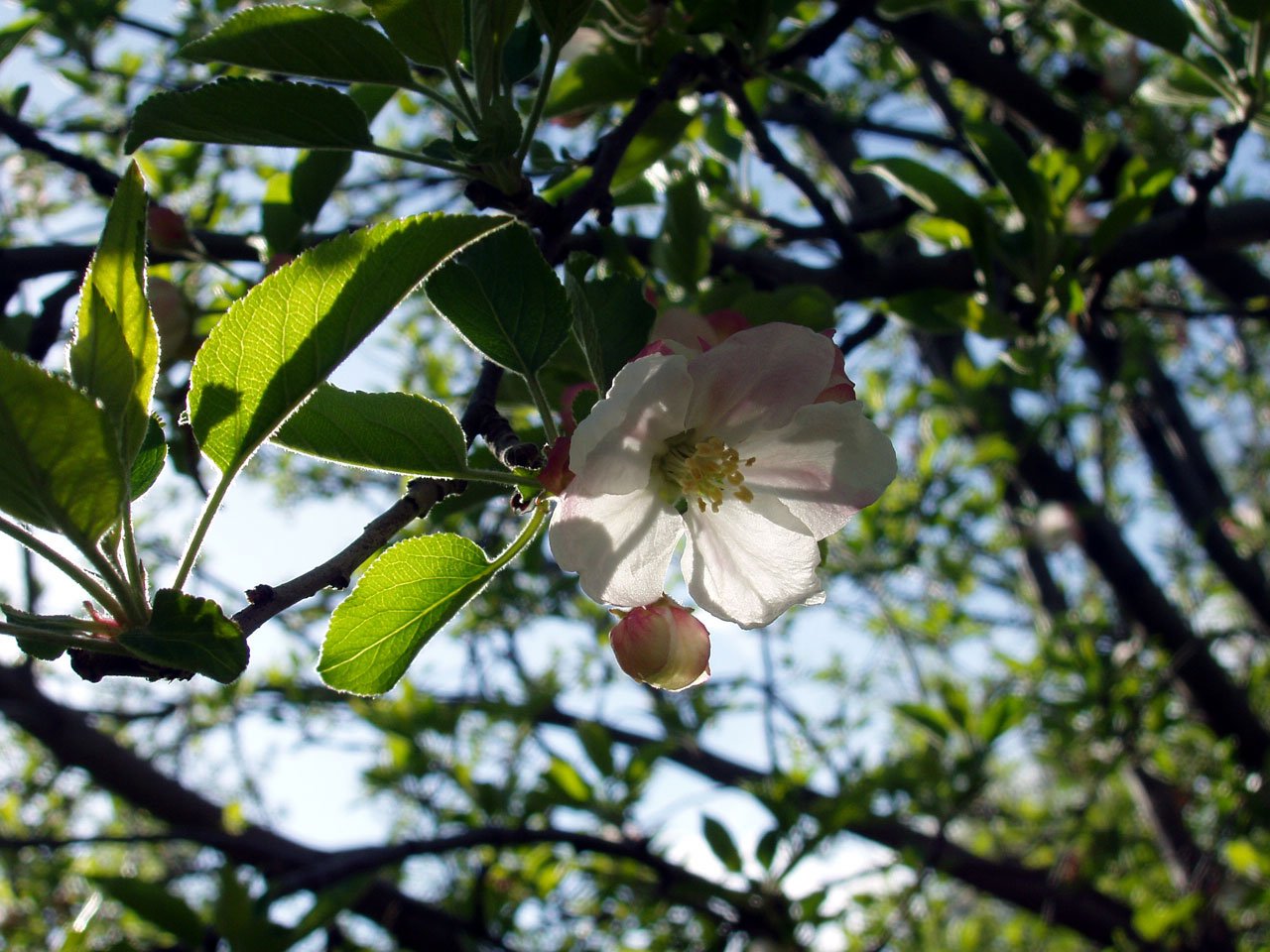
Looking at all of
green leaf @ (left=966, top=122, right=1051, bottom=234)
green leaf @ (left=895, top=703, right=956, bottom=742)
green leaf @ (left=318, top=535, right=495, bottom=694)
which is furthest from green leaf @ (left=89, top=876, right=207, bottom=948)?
green leaf @ (left=966, top=122, right=1051, bottom=234)

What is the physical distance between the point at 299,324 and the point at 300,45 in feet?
1.18

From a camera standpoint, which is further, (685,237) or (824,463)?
A: (685,237)

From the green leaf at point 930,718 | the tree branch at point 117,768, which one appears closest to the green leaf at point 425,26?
the green leaf at point 930,718

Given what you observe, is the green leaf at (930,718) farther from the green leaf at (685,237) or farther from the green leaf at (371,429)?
the green leaf at (371,429)

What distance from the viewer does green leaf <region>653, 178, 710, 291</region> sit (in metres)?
1.31

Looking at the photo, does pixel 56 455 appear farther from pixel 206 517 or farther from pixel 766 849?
pixel 766 849

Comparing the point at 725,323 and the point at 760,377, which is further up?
the point at 725,323

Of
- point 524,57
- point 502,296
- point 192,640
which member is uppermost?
point 524,57

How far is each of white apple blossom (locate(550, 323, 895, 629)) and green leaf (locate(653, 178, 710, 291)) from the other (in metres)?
0.46

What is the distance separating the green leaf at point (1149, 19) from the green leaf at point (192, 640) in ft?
4.25

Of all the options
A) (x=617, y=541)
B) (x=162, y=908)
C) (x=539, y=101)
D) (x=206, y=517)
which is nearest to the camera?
(x=206, y=517)

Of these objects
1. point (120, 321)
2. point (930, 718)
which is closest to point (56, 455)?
point (120, 321)

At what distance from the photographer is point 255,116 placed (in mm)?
877

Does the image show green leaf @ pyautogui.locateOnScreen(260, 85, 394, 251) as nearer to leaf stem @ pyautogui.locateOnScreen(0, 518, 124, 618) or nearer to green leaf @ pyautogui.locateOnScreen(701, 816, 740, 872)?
leaf stem @ pyautogui.locateOnScreen(0, 518, 124, 618)
